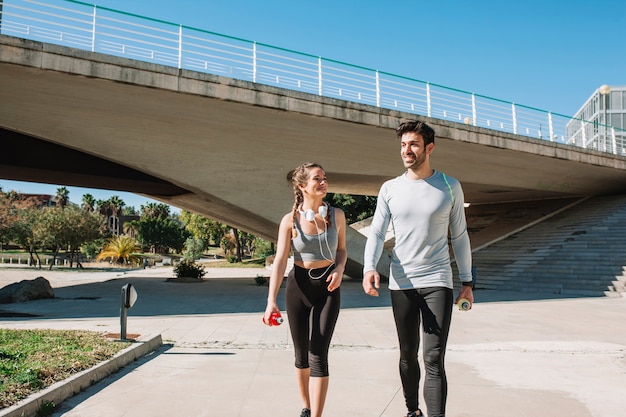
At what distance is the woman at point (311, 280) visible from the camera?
3.21m

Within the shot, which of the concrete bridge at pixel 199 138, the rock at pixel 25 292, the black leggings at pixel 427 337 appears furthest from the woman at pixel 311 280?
the rock at pixel 25 292

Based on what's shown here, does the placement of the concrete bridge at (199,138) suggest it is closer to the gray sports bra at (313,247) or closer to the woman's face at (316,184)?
the woman's face at (316,184)

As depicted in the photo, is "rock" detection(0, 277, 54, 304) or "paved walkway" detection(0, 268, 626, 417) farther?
"rock" detection(0, 277, 54, 304)

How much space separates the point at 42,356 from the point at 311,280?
3486 mm

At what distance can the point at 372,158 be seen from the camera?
60.5 feet

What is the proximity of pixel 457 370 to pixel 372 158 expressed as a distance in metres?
13.7

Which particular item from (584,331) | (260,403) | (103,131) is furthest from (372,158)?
(260,403)

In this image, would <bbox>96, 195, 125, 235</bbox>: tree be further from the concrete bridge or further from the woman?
the woman

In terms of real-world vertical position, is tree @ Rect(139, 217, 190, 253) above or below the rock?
above

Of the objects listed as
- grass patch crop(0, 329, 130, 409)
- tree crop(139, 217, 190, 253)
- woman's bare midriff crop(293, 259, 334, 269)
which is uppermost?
tree crop(139, 217, 190, 253)

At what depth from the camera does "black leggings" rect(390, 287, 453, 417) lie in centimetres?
291

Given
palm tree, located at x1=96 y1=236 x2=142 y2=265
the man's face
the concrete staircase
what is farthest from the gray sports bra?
palm tree, located at x1=96 y1=236 x2=142 y2=265

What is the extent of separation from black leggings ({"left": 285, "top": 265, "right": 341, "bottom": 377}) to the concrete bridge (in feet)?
36.1

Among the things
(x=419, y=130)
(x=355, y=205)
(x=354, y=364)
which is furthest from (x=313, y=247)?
(x=355, y=205)
